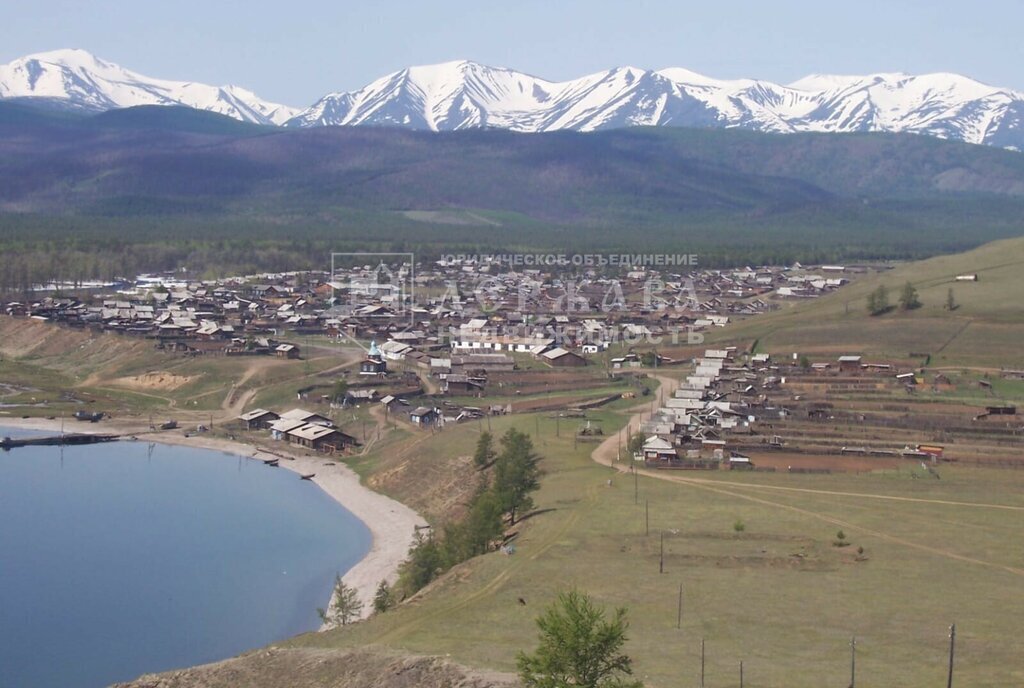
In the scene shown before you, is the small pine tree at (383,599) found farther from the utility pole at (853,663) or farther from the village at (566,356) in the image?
the village at (566,356)

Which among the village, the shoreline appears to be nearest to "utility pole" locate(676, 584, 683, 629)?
the shoreline

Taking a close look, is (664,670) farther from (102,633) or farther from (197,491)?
(197,491)

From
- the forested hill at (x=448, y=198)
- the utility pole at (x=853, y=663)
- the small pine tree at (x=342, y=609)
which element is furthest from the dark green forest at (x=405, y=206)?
the utility pole at (x=853, y=663)

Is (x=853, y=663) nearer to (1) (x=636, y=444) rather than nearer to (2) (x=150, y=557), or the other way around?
(1) (x=636, y=444)

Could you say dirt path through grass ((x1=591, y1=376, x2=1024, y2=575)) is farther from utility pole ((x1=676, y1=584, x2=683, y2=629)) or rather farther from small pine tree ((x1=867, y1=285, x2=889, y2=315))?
small pine tree ((x1=867, y1=285, x2=889, y2=315))

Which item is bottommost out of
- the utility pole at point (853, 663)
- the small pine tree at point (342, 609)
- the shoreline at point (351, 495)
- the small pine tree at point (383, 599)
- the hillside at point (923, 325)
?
the shoreline at point (351, 495)

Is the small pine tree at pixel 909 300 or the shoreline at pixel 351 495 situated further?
the small pine tree at pixel 909 300
